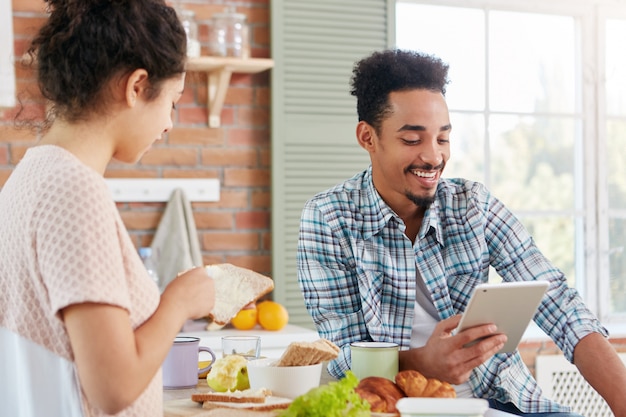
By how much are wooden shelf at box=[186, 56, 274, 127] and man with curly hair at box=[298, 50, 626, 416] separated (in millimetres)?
1068

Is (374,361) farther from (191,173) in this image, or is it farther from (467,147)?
(467,147)

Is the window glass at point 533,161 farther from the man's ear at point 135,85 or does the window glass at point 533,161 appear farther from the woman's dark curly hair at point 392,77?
the man's ear at point 135,85

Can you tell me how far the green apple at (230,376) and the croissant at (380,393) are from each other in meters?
0.23

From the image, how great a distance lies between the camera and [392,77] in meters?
2.21

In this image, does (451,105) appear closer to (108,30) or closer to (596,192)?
(596,192)

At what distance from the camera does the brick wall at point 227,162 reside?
3.27 m

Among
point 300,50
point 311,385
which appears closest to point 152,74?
point 311,385

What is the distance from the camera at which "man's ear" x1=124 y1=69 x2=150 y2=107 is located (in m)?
1.18

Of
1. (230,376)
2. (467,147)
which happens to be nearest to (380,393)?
(230,376)

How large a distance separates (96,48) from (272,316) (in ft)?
6.46

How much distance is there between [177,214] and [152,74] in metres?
2.04

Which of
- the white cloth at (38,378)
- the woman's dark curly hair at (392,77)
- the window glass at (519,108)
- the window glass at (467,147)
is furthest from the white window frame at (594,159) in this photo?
the white cloth at (38,378)

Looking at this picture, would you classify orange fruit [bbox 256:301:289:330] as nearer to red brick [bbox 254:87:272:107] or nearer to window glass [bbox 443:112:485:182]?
red brick [bbox 254:87:272:107]

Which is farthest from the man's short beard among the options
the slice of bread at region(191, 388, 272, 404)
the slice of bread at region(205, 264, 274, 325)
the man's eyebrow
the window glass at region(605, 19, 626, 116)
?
the window glass at region(605, 19, 626, 116)
